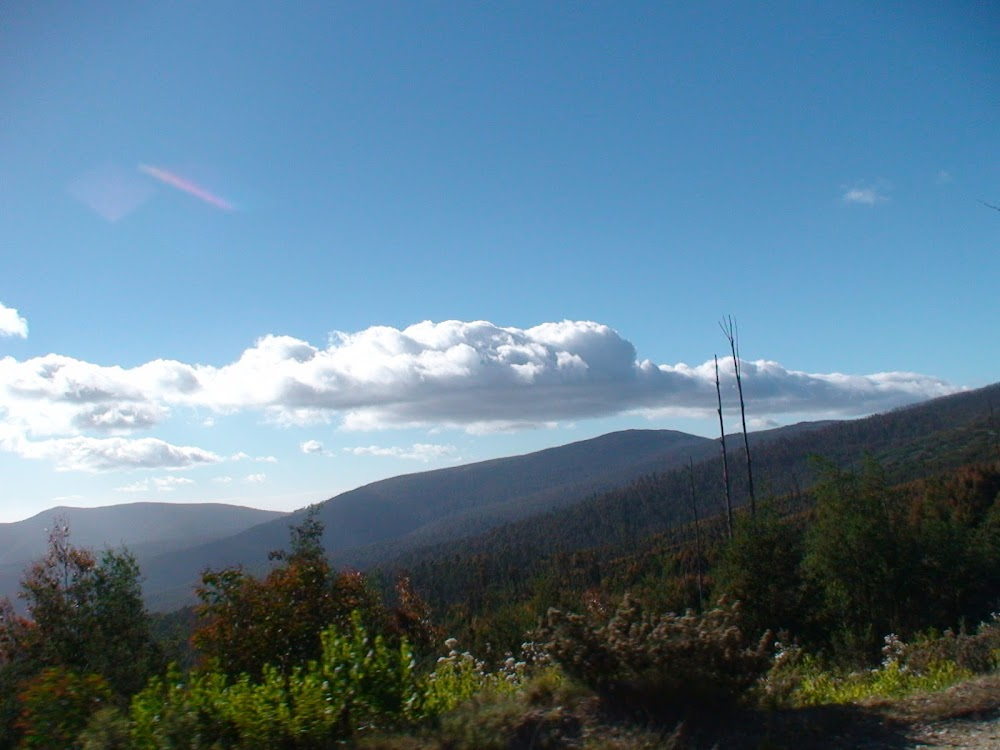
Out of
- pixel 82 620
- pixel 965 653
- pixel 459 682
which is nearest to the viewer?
pixel 459 682

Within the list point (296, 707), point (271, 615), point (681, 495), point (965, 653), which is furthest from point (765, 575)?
point (681, 495)

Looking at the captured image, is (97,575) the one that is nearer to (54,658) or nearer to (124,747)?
(54,658)

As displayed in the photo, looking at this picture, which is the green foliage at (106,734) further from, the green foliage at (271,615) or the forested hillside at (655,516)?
the forested hillside at (655,516)

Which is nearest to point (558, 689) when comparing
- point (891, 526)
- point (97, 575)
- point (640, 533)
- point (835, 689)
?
point (835, 689)

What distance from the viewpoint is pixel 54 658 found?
17953mm

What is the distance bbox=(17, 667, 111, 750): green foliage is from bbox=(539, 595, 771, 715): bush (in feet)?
12.8

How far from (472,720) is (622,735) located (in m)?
1.18

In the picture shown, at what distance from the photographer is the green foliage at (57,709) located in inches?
239

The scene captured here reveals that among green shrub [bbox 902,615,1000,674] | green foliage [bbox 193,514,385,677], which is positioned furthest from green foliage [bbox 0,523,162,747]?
green shrub [bbox 902,615,1000,674]

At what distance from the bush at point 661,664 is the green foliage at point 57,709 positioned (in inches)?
153

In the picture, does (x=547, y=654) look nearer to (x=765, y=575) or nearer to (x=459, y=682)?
(x=459, y=682)

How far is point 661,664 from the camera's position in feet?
21.7

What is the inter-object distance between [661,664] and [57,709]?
4985mm

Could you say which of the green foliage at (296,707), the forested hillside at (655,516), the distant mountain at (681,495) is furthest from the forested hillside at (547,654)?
the distant mountain at (681,495)
